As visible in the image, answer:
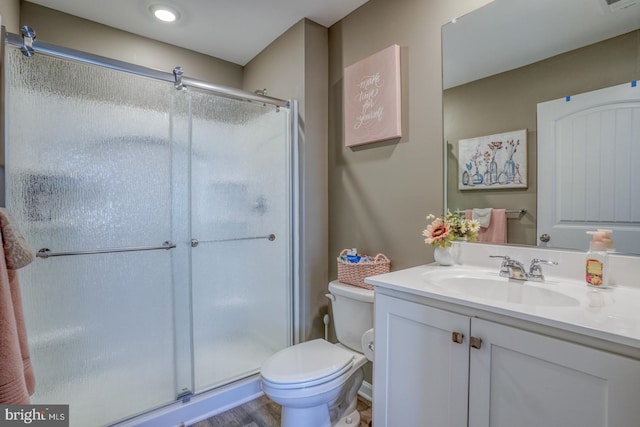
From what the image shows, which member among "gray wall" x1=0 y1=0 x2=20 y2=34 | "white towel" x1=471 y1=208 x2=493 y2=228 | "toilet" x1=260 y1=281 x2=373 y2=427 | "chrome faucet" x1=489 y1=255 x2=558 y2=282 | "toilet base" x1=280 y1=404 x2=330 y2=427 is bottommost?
"toilet base" x1=280 y1=404 x2=330 y2=427

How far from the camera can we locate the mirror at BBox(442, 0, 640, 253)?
1082mm

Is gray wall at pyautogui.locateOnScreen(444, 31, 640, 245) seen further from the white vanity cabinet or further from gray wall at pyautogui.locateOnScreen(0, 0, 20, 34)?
gray wall at pyautogui.locateOnScreen(0, 0, 20, 34)

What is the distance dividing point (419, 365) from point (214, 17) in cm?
229

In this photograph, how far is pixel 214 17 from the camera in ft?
6.56

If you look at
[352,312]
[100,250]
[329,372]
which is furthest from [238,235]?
[329,372]

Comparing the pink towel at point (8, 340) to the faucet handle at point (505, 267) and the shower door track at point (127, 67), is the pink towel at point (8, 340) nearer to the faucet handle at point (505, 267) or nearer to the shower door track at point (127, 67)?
the shower door track at point (127, 67)

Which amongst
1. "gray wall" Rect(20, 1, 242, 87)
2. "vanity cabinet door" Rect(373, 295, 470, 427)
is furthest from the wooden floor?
"gray wall" Rect(20, 1, 242, 87)

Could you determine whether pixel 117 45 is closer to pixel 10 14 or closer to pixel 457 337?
pixel 10 14

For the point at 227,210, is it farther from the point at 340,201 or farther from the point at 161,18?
the point at 161,18

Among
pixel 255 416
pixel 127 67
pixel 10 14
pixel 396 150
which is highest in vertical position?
pixel 10 14

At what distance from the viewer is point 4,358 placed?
0.78m

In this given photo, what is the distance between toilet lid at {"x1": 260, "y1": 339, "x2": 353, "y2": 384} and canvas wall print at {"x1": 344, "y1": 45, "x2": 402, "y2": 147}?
46.4 inches

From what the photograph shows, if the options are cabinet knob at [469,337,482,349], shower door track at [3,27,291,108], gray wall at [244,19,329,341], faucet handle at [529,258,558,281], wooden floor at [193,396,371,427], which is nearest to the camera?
cabinet knob at [469,337,482,349]

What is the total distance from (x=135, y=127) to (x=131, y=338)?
3.56ft
